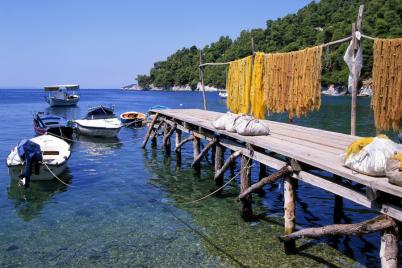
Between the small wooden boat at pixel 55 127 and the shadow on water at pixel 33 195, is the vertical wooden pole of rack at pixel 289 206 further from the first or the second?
the small wooden boat at pixel 55 127

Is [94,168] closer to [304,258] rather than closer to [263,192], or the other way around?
[263,192]

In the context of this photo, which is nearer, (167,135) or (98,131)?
(167,135)

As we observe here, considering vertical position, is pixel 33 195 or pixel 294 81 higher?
pixel 294 81

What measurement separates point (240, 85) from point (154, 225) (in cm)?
647

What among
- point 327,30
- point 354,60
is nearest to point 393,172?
point 354,60

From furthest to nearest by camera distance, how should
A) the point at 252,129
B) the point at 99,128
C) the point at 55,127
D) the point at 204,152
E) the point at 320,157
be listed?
the point at 99,128 < the point at 55,127 < the point at 204,152 < the point at 252,129 < the point at 320,157

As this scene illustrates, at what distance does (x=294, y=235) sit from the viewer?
26.9ft

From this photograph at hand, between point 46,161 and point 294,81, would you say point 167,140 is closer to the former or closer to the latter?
point 46,161

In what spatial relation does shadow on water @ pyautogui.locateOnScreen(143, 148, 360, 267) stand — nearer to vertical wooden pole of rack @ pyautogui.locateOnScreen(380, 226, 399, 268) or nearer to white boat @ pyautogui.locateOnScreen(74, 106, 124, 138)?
vertical wooden pole of rack @ pyautogui.locateOnScreen(380, 226, 399, 268)

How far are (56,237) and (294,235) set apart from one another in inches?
251

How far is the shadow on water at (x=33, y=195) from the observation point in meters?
12.8

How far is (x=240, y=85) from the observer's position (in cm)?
1491

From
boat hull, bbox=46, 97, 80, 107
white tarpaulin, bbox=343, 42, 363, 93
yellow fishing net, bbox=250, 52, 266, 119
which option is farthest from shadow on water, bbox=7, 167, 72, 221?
boat hull, bbox=46, 97, 80, 107

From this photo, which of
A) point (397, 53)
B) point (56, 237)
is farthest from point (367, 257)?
point (56, 237)
